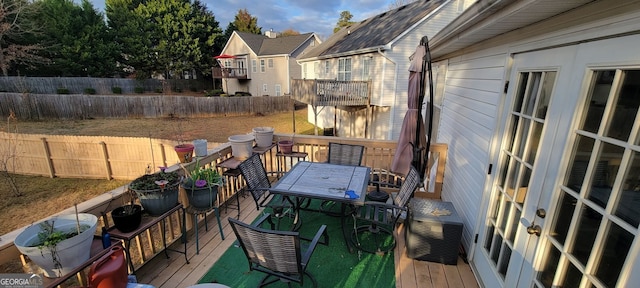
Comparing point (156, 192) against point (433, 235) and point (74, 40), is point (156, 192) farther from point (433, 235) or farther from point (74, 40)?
point (74, 40)

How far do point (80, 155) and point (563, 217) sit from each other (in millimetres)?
10587

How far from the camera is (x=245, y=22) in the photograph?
33531 mm

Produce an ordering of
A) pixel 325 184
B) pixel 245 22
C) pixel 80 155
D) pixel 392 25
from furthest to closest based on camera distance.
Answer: pixel 245 22, pixel 392 25, pixel 80 155, pixel 325 184

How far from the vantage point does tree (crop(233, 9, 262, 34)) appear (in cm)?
3350

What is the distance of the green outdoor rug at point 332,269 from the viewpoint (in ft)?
8.59

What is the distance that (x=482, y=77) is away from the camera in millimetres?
3033

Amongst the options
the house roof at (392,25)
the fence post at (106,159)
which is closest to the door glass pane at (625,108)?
the house roof at (392,25)

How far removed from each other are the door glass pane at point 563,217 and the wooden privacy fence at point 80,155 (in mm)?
7996

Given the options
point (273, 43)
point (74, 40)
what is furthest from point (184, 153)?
point (74, 40)

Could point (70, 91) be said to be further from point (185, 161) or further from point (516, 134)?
point (516, 134)

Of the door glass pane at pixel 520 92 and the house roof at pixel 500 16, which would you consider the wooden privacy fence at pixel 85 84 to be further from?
the door glass pane at pixel 520 92

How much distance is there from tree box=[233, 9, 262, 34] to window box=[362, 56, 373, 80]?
26.9 meters

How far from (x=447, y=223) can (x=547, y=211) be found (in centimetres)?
108

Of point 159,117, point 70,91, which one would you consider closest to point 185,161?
point 159,117
